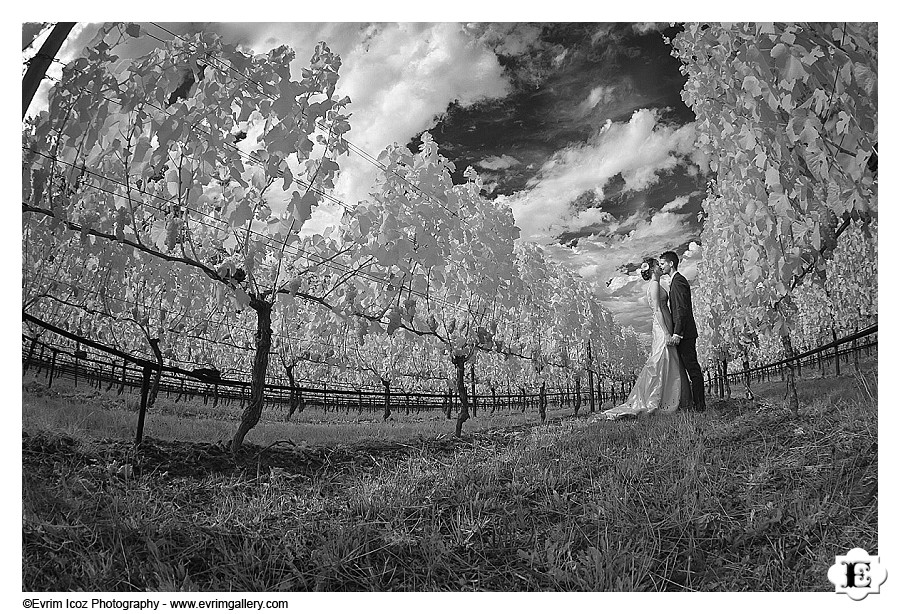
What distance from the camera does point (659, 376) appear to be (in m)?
2.40

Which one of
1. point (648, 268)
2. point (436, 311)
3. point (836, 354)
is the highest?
point (648, 268)

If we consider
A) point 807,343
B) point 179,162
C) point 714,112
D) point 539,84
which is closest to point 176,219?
point 179,162

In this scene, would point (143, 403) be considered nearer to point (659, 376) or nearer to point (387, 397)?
point (387, 397)

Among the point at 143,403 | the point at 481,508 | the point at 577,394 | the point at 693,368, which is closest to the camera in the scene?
the point at 481,508

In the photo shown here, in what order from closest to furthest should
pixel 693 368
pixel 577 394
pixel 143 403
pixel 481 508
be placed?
pixel 481 508, pixel 143 403, pixel 693 368, pixel 577 394

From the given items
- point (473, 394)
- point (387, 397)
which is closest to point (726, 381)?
point (473, 394)

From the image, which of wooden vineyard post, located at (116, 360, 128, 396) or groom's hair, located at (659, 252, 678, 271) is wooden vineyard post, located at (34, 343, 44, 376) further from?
groom's hair, located at (659, 252, 678, 271)

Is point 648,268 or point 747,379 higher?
point 648,268

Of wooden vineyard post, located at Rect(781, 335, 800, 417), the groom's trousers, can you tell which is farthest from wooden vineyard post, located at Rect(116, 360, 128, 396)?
wooden vineyard post, located at Rect(781, 335, 800, 417)

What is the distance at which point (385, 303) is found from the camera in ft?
8.05

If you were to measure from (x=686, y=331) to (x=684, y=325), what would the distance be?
0.03 metres

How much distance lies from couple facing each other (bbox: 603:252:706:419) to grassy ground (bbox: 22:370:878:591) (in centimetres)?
7
